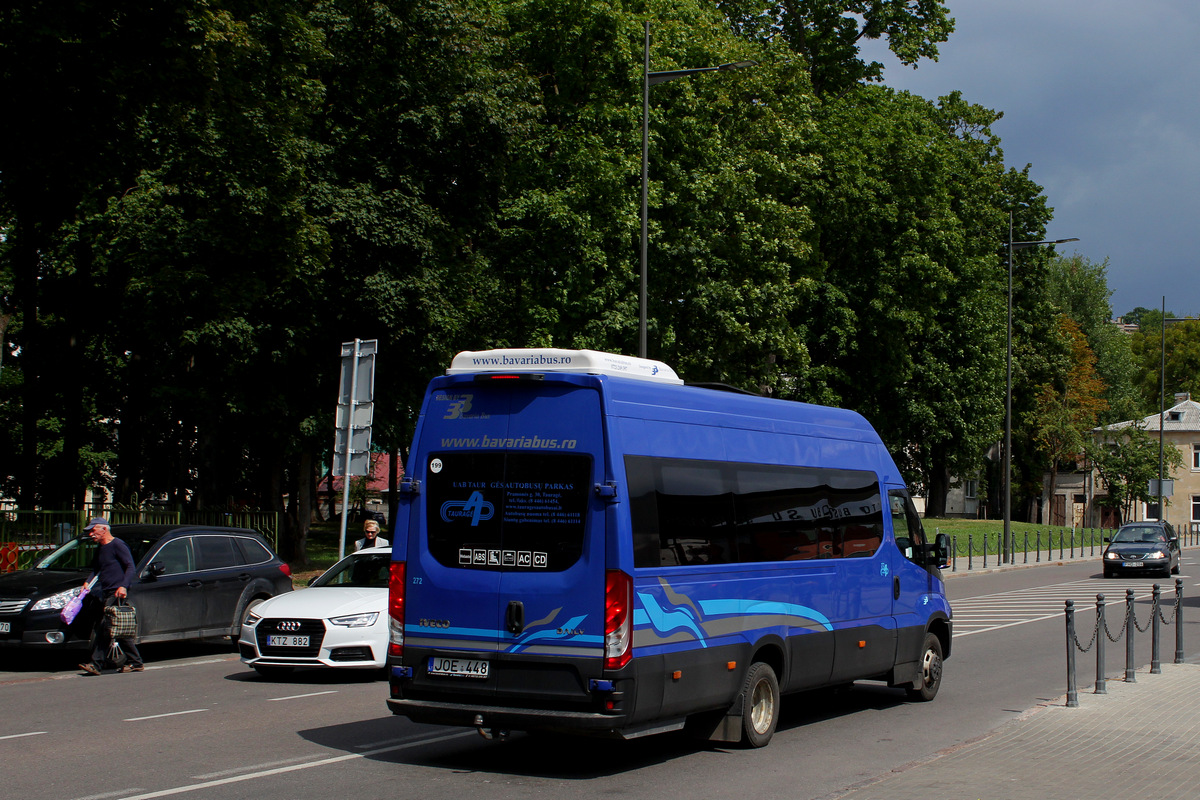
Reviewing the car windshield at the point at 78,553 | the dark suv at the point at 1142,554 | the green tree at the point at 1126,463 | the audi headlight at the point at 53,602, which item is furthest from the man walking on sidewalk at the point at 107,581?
the green tree at the point at 1126,463

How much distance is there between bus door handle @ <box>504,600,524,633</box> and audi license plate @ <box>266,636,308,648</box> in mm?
5522

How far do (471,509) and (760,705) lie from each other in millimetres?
2866

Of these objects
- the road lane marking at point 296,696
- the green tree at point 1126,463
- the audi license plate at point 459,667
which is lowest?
the road lane marking at point 296,696

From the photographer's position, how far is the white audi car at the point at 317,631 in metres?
13.1

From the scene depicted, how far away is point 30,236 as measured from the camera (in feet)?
101

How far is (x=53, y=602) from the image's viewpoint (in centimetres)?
1416

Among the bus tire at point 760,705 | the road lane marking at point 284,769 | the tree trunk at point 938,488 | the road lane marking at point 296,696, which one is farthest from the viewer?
the tree trunk at point 938,488

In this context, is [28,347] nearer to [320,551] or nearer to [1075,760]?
[320,551]

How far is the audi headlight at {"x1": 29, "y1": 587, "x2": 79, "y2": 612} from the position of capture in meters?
14.1

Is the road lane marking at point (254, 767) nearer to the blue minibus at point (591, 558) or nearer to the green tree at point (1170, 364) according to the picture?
the blue minibus at point (591, 558)

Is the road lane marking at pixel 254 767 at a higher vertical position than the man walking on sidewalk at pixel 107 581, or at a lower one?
lower

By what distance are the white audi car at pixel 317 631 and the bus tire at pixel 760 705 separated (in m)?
5.24

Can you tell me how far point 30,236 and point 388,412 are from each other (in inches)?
400

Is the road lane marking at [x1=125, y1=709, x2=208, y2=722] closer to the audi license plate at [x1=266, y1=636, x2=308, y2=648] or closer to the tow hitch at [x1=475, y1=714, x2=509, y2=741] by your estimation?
the audi license plate at [x1=266, y1=636, x2=308, y2=648]
